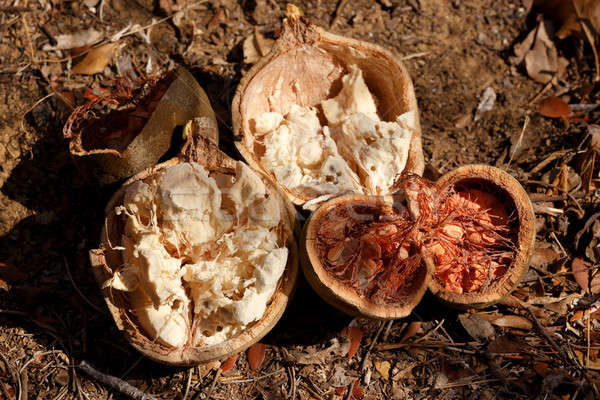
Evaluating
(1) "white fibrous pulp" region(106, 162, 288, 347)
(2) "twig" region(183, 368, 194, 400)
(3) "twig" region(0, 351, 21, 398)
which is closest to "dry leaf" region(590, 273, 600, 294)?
(1) "white fibrous pulp" region(106, 162, 288, 347)

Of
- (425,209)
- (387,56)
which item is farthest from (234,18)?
(425,209)

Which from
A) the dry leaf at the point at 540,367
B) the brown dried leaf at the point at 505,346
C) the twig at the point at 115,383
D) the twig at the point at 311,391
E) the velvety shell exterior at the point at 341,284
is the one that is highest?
the velvety shell exterior at the point at 341,284

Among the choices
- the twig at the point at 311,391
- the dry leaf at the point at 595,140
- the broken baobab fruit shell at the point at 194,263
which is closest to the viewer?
the broken baobab fruit shell at the point at 194,263

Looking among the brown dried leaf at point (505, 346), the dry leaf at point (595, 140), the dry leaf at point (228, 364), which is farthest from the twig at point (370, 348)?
the dry leaf at point (595, 140)

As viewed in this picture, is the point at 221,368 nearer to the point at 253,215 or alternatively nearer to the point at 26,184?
the point at 253,215

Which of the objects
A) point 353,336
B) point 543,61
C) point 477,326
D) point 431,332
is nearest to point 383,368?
point 353,336

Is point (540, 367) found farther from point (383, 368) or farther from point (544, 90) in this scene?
point (544, 90)

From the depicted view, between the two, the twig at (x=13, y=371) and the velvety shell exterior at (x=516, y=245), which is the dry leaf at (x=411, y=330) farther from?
the twig at (x=13, y=371)

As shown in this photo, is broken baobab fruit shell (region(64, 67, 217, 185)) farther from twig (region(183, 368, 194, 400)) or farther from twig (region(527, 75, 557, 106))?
twig (region(527, 75, 557, 106))
